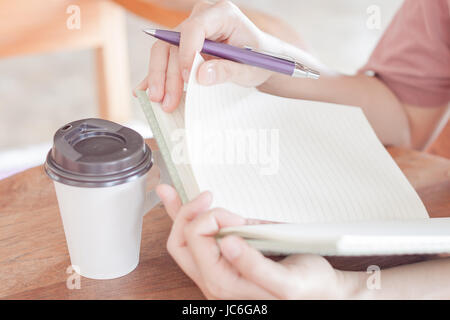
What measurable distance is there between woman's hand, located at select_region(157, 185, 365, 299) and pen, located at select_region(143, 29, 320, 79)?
6.9 inches

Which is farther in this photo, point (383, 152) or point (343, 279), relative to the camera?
point (383, 152)

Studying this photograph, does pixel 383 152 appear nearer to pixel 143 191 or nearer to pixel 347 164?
pixel 347 164

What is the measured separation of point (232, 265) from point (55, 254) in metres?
0.21

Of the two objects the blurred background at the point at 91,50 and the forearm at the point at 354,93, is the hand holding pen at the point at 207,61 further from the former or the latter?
the blurred background at the point at 91,50

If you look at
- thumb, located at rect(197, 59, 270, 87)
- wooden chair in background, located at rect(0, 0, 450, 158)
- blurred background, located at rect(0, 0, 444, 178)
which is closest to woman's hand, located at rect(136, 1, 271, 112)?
thumb, located at rect(197, 59, 270, 87)

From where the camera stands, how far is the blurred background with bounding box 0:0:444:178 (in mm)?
1339

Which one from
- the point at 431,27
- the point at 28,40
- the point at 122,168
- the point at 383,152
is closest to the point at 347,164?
the point at 383,152

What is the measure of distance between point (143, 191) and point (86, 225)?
6 cm

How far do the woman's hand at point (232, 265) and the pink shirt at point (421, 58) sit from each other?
49 cm

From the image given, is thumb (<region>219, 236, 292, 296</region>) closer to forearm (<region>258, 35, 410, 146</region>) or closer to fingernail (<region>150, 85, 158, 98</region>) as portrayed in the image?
fingernail (<region>150, 85, 158, 98</region>)

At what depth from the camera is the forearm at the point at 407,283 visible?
0.47 metres

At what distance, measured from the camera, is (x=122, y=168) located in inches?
18.0

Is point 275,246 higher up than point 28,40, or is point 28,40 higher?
point 275,246

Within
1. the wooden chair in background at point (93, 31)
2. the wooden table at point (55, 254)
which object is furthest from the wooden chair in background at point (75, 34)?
the wooden table at point (55, 254)
